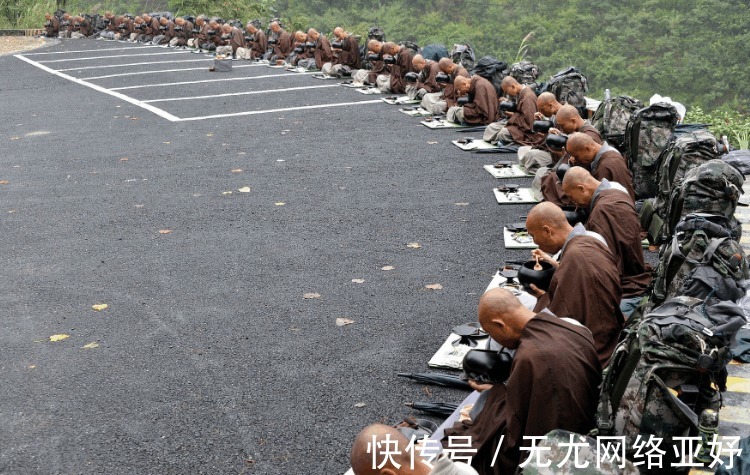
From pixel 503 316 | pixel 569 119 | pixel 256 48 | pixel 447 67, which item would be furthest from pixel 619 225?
pixel 256 48

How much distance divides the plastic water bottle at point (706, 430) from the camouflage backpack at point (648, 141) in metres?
4.92

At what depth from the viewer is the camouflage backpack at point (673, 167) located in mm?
7422

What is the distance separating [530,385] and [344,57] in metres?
17.0

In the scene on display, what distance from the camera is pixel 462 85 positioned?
13.5 meters

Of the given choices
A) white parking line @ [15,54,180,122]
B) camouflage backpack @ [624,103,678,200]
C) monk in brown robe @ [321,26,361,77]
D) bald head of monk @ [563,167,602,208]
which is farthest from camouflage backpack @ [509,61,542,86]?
bald head of monk @ [563,167,602,208]

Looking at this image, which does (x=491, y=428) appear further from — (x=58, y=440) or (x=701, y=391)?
(x=58, y=440)

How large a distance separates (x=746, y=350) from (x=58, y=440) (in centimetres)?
457

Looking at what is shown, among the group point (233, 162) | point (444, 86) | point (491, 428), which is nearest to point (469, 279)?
point (491, 428)

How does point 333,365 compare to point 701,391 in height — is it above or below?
below

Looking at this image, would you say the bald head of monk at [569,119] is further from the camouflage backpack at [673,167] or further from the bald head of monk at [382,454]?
the bald head of monk at [382,454]

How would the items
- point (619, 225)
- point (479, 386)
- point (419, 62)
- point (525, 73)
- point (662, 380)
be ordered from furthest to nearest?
point (419, 62) → point (525, 73) → point (619, 225) → point (479, 386) → point (662, 380)

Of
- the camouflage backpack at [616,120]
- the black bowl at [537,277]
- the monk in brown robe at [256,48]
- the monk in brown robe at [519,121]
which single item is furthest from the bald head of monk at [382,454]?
the monk in brown robe at [256,48]

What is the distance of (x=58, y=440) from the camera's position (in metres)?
5.14

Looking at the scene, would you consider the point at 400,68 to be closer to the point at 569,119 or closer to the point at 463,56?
the point at 463,56
